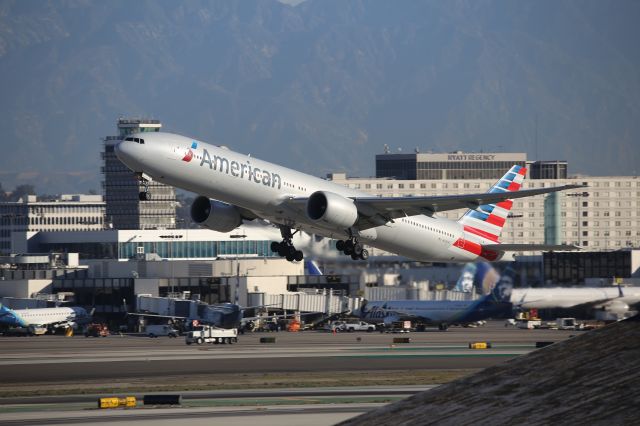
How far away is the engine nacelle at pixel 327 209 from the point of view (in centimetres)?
6006

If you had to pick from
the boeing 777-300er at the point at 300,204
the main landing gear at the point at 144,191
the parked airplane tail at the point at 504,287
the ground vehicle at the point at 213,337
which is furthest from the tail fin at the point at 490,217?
the ground vehicle at the point at 213,337

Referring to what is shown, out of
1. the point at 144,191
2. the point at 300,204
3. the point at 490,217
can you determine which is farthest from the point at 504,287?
the point at 144,191

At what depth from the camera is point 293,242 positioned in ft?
232

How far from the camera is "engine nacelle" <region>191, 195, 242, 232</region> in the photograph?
64.7 meters

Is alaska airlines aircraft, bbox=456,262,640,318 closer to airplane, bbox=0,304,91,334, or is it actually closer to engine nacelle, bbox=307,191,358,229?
engine nacelle, bbox=307,191,358,229

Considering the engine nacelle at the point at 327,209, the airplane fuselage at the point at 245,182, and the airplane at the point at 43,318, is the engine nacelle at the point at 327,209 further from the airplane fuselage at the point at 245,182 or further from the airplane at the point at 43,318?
the airplane at the point at 43,318

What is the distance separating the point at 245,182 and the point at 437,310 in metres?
53.9

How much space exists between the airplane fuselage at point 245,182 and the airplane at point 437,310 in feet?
116

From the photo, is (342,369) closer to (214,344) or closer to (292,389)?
(292,389)

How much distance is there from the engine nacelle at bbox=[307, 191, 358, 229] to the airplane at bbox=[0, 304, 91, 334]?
205ft

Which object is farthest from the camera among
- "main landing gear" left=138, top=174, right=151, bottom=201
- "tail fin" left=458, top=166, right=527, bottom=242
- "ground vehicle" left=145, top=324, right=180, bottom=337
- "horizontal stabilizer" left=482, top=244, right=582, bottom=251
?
"ground vehicle" left=145, top=324, right=180, bottom=337

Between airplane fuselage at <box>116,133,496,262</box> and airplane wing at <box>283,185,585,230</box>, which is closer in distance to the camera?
airplane fuselage at <box>116,133,496,262</box>

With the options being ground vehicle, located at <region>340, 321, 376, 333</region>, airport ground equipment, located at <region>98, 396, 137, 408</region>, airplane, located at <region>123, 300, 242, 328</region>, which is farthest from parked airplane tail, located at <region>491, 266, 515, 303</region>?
airport ground equipment, located at <region>98, 396, 137, 408</region>

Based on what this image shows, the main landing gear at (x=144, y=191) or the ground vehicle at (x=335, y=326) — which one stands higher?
the main landing gear at (x=144, y=191)
